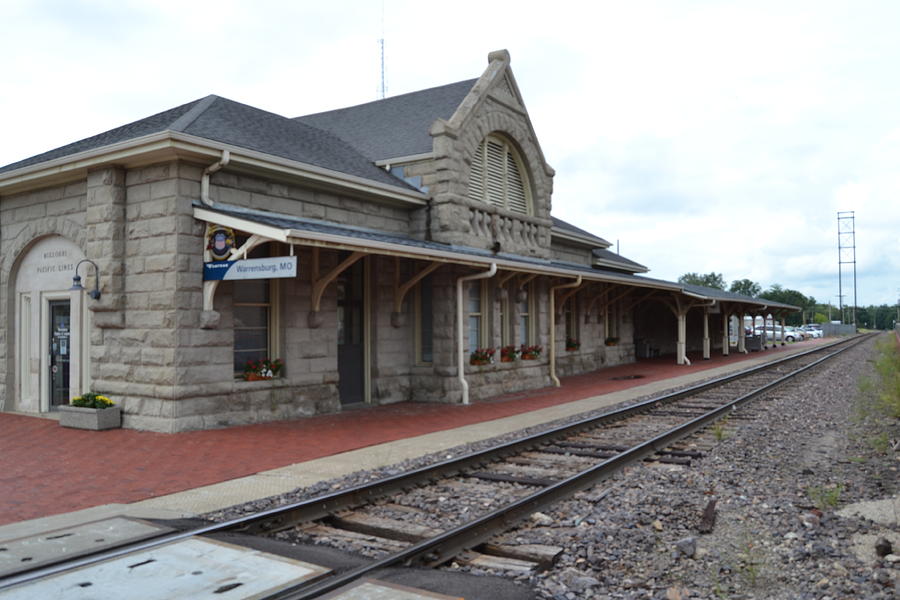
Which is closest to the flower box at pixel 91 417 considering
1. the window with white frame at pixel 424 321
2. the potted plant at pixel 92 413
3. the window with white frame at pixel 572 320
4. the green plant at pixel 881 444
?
the potted plant at pixel 92 413

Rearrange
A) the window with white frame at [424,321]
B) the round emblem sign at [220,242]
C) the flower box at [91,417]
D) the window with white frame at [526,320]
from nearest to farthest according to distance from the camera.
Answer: the round emblem sign at [220,242], the flower box at [91,417], the window with white frame at [424,321], the window with white frame at [526,320]

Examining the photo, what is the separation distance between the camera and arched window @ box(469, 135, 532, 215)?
641 inches

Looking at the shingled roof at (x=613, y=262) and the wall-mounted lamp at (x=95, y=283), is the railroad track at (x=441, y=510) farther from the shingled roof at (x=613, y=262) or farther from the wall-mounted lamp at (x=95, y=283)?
the shingled roof at (x=613, y=262)

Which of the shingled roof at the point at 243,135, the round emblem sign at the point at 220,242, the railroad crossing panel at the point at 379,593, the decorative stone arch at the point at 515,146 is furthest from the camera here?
the decorative stone arch at the point at 515,146

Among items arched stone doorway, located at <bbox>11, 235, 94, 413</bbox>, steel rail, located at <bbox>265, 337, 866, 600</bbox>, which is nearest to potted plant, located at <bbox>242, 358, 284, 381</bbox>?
arched stone doorway, located at <bbox>11, 235, 94, 413</bbox>

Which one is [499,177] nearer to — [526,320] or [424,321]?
[526,320]

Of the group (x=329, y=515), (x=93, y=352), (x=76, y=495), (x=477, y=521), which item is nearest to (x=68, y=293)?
(x=93, y=352)

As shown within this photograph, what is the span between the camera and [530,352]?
1698 cm

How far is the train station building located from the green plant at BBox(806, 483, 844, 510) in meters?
6.45

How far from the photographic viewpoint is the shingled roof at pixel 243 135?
36.6ft

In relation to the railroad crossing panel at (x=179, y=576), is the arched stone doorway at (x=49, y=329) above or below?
above

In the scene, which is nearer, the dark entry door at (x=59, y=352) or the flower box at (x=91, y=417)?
the flower box at (x=91, y=417)

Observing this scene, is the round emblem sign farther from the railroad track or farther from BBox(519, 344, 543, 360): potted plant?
BBox(519, 344, 543, 360): potted plant

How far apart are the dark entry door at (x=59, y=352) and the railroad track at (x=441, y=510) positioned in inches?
313
